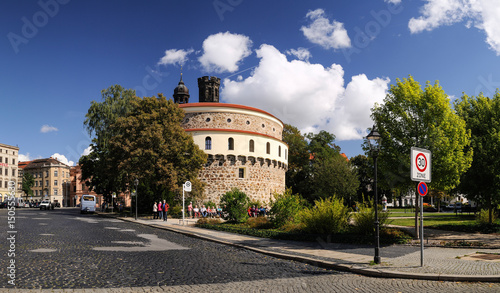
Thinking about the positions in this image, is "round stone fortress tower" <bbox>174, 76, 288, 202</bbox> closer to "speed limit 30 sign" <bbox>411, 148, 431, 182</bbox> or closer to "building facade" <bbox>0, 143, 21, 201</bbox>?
"speed limit 30 sign" <bbox>411, 148, 431, 182</bbox>

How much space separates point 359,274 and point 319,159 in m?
55.1

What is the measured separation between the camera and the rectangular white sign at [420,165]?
9.99m

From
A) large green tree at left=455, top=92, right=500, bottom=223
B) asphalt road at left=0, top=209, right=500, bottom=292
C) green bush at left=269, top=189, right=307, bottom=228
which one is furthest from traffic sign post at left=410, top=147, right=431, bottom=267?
green bush at left=269, top=189, right=307, bottom=228

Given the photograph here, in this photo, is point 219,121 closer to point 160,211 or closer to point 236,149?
point 236,149

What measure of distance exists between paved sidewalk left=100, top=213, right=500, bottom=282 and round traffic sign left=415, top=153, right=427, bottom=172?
2549 millimetres

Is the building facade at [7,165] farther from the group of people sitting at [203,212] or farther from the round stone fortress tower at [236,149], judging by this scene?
the group of people sitting at [203,212]

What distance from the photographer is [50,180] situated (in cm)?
10675

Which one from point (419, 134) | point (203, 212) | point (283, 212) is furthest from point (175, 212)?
point (419, 134)

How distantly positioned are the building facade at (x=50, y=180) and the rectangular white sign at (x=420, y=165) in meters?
109

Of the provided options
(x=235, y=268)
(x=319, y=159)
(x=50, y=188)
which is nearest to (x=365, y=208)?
(x=235, y=268)

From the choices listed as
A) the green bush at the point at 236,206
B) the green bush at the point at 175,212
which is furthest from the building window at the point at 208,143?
the green bush at the point at 236,206

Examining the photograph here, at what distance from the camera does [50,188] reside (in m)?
106

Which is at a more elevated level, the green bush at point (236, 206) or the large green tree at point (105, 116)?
the large green tree at point (105, 116)

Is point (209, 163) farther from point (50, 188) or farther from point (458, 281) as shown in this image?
point (50, 188)
